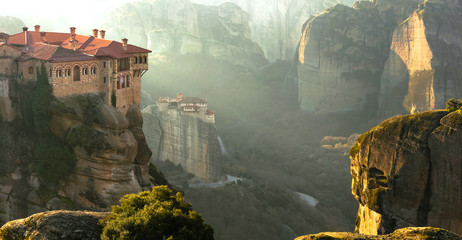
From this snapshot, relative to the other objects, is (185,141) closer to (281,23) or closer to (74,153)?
(74,153)

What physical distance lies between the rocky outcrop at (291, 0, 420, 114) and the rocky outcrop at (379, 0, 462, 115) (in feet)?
32.3

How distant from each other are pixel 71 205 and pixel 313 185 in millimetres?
43487

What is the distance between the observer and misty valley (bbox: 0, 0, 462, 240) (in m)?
30.5

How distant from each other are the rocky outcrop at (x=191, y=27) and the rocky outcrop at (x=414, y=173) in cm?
10727

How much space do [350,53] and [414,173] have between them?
87763 mm

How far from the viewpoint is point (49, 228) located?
20.3 m

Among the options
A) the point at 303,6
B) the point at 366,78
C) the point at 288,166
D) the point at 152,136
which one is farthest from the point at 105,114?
the point at 303,6

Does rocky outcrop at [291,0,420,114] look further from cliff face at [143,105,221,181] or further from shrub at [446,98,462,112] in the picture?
shrub at [446,98,462,112]

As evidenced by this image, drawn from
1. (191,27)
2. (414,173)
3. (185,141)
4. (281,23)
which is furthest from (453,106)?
(281,23)

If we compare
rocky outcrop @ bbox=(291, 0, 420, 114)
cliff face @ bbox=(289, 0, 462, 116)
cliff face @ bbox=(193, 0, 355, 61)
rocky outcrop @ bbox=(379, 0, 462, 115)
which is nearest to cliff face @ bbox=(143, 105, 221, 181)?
rocky outcrop @ bbox=(379, 0, 462, 115)

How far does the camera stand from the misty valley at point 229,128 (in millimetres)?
30453

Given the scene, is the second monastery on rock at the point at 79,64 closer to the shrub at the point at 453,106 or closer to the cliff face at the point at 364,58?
the shrub at the point at 453,106

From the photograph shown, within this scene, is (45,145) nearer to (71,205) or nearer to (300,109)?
(71,205)

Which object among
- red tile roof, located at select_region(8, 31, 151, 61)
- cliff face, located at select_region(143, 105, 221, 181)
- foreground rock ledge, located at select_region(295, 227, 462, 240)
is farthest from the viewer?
cliff face, located at select_region(143, 105, 221, 181)
